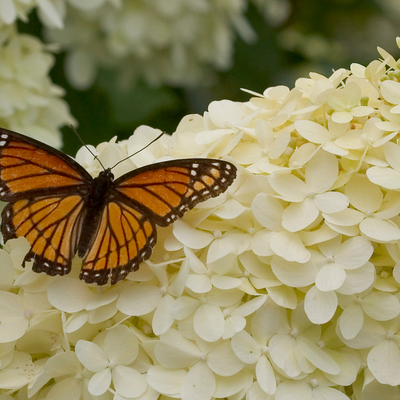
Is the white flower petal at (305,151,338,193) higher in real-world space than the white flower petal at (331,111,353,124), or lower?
lower

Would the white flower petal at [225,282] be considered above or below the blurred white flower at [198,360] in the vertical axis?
above

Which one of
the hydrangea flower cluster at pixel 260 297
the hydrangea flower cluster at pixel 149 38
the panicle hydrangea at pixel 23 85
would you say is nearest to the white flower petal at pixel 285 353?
the hydrangea flower cluster at pixel 260 297

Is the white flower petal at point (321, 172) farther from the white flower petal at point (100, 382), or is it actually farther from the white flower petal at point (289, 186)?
the white flower petal at point (100, 382)

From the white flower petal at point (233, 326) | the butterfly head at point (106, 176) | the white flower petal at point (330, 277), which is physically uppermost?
the butterfly head at point (106, 176)

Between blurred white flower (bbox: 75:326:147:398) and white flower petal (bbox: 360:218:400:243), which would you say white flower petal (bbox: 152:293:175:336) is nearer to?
blurred white flower (bbox: 75:326:147:398)

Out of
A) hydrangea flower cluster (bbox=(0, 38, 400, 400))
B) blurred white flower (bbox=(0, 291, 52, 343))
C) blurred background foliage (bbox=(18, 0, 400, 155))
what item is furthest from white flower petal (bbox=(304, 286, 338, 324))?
blurred background foliage (bbox=(18, 0, 400, 155))

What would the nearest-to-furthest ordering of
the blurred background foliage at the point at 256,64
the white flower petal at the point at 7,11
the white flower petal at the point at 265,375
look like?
the white flower petal at the point at 265,375
the white flower petal at the point at 7,11
the blurred background foliage at the point at 256,64

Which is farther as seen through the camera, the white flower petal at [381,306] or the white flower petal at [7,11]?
the white flower petal at [7,11]
